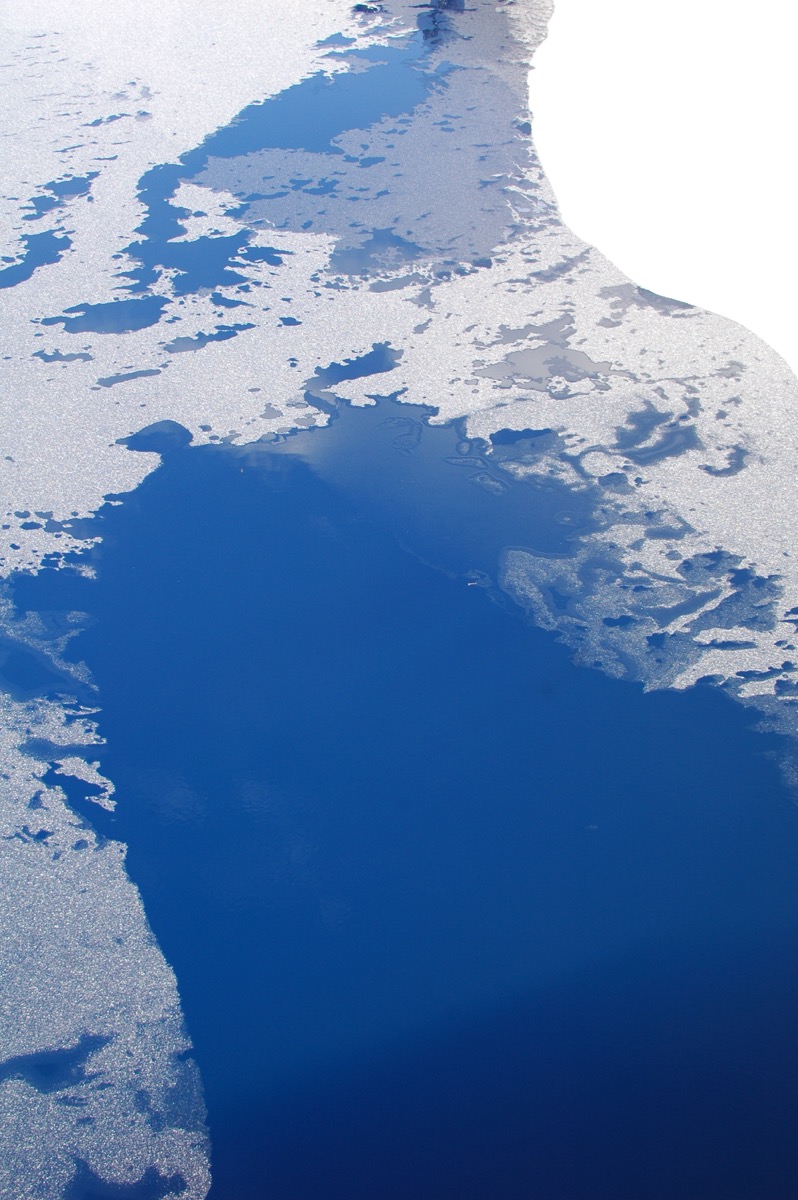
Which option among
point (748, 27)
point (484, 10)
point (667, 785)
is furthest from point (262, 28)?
point (667, 785)

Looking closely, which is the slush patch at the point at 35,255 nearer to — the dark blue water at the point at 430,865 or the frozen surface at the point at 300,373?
the frozen surface at the point at 300,373

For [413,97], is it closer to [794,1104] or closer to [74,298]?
[74,298]

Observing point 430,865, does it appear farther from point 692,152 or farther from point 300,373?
point 692,152

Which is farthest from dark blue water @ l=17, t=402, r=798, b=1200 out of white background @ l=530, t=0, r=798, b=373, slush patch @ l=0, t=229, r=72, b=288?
slush patch @ l=0, t=229, r=72, b=288

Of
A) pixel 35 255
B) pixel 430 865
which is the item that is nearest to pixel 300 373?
pixel 35 255

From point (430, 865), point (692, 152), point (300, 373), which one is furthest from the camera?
point (692, 152)

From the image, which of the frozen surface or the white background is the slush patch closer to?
the frozen surface

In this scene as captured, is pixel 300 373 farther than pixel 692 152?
No
